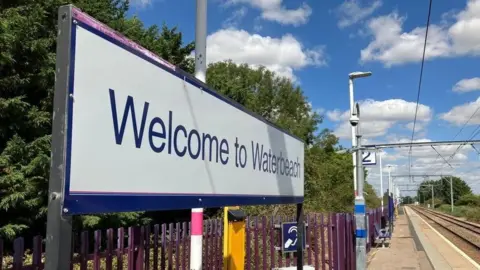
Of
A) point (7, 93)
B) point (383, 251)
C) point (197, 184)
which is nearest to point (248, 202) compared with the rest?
point (197, 184)

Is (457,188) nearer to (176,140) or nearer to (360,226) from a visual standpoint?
(360,226)

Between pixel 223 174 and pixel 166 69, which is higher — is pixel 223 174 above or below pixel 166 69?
below

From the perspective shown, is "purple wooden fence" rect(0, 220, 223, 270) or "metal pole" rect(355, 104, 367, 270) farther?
"metal pole" rect(355, 104, 367, 270)

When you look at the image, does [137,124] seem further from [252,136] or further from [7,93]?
[7,93]

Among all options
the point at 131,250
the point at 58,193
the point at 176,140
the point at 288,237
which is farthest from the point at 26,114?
the point at 58,193

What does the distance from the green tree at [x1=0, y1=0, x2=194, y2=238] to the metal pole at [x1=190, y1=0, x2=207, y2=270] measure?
5583 mm

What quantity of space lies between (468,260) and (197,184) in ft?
55.8

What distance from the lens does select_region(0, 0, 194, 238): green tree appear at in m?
8.52

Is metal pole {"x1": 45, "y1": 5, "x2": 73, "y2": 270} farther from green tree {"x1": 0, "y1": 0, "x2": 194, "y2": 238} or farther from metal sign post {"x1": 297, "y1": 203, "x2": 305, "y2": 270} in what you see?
green tree {"x1": 0, "y1": 0, "x2": 194, "y2": 238}

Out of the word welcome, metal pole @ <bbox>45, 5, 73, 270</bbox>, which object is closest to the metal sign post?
the word welcome

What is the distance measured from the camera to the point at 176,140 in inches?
95.7

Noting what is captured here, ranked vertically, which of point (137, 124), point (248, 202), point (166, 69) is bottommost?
point (248, 202)

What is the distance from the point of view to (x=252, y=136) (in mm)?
3553

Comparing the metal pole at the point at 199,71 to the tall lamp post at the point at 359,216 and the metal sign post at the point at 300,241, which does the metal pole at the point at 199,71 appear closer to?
the metal sign post at the point at 300,241
